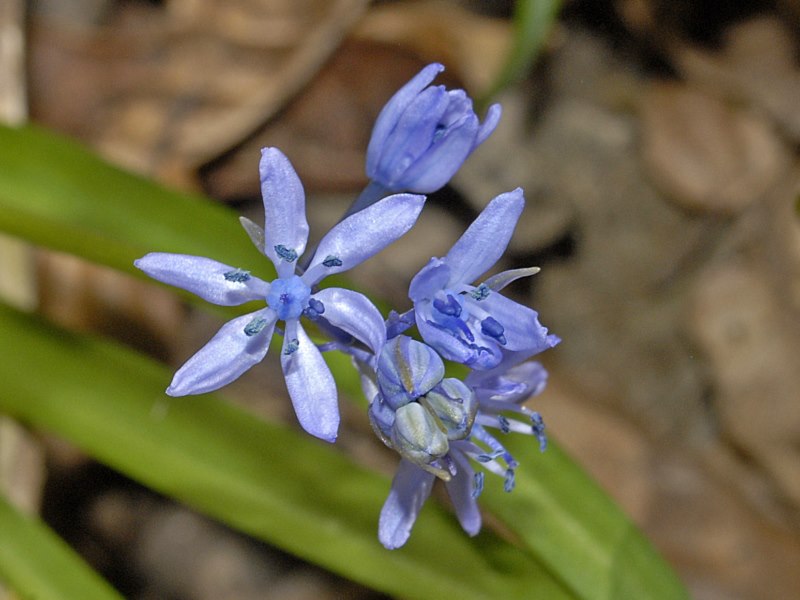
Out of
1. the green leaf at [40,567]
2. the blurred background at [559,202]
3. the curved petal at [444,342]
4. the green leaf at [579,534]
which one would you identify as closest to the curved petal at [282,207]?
the curved petal at [444,342]

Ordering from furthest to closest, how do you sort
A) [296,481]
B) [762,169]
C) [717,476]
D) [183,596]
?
[762,169] < [717,476] < [183,596] < [296,481]

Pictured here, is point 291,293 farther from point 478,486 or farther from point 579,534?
point 579,534

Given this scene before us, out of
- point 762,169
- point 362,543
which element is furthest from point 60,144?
point 762,169

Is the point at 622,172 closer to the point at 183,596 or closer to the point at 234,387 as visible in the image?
the point at 234,387

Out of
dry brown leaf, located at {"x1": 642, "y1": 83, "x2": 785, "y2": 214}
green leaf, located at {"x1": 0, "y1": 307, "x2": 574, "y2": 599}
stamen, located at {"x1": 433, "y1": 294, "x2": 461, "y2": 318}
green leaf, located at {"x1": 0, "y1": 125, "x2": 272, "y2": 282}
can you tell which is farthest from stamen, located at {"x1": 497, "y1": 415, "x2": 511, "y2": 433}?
dry brown leaf, located at {"x1": 642, "y1": 83, "x2": 785, "y2": 214}

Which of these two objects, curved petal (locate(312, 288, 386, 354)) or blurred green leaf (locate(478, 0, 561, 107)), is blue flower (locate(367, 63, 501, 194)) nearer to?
curved petal (locate(312, 288, 386, 354))
